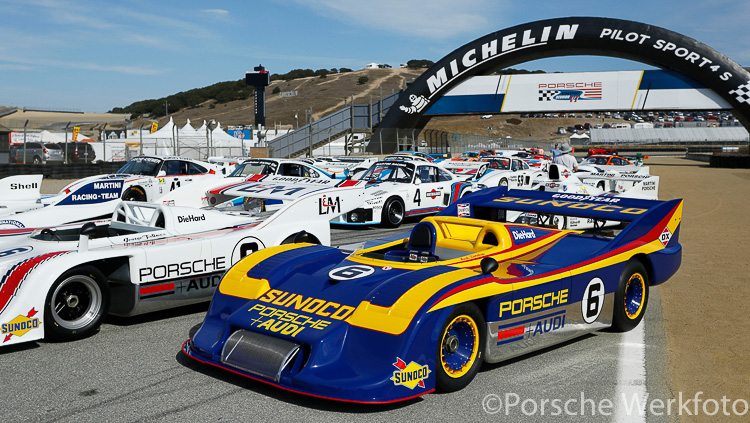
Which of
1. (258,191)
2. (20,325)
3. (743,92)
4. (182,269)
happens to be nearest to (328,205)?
(258,191)

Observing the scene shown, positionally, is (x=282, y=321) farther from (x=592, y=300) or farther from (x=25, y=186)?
(x=25, y=186)

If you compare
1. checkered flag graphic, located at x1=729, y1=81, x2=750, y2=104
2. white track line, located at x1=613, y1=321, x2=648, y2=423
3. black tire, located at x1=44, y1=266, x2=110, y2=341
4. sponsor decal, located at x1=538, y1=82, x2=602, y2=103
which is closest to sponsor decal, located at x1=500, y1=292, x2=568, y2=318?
white track line, located at x1=613, y1=321, x2=648, y2=423

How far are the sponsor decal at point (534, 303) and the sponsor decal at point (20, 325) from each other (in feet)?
12.3

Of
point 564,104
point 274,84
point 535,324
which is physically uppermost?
point 274,84

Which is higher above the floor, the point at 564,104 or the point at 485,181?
the point at 564,104

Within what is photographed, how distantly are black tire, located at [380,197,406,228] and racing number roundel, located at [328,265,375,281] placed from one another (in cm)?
870

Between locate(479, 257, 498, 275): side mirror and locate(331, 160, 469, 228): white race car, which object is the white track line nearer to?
locate(479, 257, 498, 275): side mirror

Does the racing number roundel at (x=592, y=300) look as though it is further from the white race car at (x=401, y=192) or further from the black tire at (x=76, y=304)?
the white race car at (x=401, y=192)

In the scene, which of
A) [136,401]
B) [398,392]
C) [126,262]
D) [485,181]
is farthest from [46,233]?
[485,181]

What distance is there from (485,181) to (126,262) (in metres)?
12.5

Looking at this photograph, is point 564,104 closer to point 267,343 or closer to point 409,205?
point 409,205

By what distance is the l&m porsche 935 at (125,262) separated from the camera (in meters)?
5.88

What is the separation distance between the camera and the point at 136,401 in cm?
473

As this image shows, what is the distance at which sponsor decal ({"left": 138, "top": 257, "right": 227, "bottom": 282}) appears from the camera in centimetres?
660
